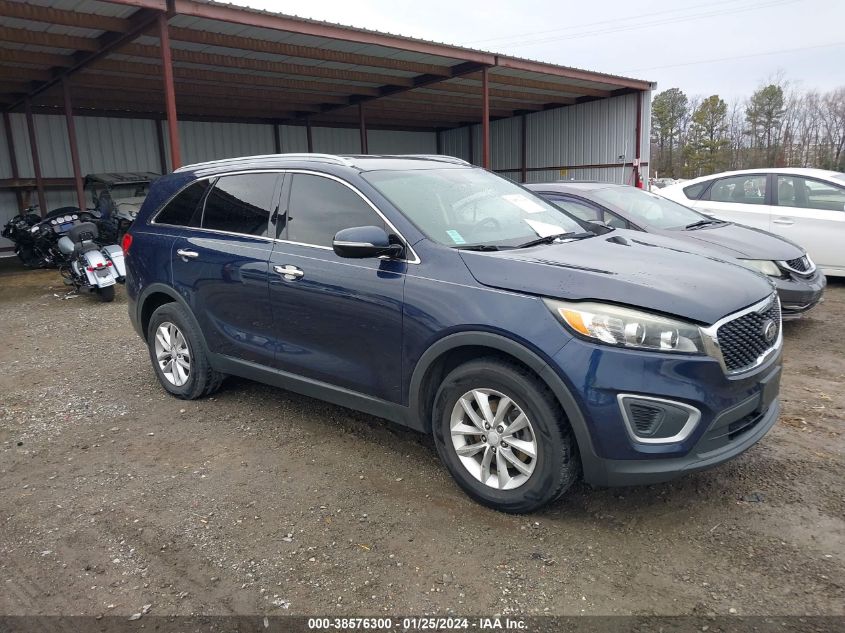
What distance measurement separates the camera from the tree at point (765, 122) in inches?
2060

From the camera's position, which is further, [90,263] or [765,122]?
[765,122]

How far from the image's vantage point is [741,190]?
26.9 ft

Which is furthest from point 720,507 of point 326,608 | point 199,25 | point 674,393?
point 199,25

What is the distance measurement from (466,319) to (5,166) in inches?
692

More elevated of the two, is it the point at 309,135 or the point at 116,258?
the point at 309,135

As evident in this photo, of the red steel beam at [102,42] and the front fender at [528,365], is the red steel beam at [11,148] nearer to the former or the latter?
the red steel beam at [102,42]

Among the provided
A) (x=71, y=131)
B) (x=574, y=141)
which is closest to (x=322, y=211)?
(x=71, y=131)

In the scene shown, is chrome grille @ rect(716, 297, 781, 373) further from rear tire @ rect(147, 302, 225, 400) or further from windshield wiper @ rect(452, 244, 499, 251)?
rear tire @ rect(147, 302, 225, 400)

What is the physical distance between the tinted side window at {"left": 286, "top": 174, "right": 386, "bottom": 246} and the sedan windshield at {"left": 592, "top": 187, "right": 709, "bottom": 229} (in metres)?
3.56

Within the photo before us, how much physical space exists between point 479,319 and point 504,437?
566 mm

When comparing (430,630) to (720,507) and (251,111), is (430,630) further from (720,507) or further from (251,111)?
(251,111)

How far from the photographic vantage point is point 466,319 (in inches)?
116

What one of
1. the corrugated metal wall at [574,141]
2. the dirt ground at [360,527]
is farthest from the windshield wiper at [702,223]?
the corrugated metal wall at [574,141]

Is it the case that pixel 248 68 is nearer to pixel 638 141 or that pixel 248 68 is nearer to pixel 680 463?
pixel 638 141
